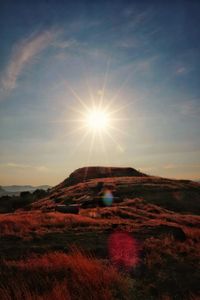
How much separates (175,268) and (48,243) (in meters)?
6.02

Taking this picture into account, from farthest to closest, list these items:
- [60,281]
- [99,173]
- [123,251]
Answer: [99,173] → [123,251] → [60,281]

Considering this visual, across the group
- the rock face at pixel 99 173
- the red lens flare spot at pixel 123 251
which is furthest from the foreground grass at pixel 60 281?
the rock face at pixel 99 173

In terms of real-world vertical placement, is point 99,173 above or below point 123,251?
above

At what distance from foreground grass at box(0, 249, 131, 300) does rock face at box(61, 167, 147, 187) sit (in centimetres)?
9094

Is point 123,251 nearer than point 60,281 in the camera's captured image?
No

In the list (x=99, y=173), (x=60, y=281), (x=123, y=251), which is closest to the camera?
(x=60, y=281)

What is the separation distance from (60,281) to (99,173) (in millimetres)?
100345

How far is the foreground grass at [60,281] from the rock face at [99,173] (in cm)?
9094

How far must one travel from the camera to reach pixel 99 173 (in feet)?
353

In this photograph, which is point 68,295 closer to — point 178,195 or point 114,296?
point 114,296

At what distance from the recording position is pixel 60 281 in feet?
24.5

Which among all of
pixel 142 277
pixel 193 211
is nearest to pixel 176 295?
pixel 142 277

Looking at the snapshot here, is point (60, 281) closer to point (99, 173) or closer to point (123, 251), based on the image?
point (123, 251)

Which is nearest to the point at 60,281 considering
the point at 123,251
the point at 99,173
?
the point at 123,251
